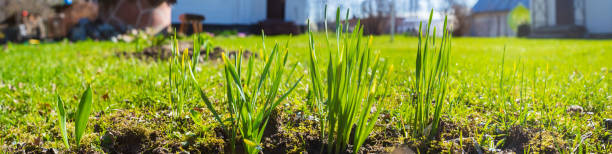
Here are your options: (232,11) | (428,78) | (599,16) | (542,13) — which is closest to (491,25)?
(542,13)

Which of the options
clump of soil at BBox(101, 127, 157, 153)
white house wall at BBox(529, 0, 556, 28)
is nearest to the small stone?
clump of soil at BBox(101, 127, 157, 153)

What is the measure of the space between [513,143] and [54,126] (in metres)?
1.71

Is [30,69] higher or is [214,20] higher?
[214,20]

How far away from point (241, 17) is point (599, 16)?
1421cm

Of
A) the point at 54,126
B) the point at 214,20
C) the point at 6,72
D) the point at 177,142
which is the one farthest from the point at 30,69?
the point at 214,20

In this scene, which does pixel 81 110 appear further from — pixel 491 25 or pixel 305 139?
pixel 491 25

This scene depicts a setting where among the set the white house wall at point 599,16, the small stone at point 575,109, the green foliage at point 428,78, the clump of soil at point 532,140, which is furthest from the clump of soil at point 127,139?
the white house wall at point 599,16

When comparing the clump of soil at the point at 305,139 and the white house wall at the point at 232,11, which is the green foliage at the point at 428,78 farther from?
the white house wall at the point at 232,11

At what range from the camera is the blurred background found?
4.80ft

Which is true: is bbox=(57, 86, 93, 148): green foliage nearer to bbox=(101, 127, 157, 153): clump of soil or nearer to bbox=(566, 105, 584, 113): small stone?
bbox=(101, 127, 157, 153): clump of soil

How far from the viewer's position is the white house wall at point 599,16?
1600cm

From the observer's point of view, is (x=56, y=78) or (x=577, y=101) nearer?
(x=577, y=101)

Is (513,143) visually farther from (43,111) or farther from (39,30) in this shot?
(39,30)

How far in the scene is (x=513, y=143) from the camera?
50.1 inches
